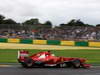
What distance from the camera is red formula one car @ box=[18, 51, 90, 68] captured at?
1323 centimetres

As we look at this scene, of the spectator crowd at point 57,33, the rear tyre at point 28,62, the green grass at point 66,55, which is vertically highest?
the spectator crowd at point 57,33

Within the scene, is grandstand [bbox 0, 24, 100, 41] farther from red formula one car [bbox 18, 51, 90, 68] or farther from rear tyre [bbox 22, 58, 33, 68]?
rear tyre [bbox 22, 58, 33, 68]

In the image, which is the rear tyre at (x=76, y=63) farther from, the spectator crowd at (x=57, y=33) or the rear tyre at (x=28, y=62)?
the spectator crowd at (x=57, y=33)

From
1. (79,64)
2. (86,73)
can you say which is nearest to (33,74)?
(86,73)

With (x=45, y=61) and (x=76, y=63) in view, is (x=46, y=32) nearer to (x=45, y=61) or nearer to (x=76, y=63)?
(x=76, y=63)

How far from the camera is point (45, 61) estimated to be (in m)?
13.4

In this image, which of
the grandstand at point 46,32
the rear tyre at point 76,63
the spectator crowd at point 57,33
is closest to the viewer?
the rear tyre at point 76,63

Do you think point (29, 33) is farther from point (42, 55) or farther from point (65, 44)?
point (42, 55)

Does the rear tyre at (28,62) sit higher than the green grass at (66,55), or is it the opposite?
the rear tyre at (28,62)

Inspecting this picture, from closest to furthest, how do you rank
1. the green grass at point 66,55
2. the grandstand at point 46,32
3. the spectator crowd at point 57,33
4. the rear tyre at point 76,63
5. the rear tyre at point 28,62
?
the rear tyre at point 28,62, the rear tyre at point 76,63, the green grass at point 66,55, the spectator crowd at point 57,33, the grandstand at point 46,32

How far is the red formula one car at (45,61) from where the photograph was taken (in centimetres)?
1323

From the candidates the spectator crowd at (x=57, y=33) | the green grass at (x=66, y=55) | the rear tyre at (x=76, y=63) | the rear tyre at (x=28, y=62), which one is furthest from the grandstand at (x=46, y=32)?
the rear tyre at (x=28, y=62)

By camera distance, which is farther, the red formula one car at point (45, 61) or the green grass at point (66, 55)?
the green grass at point (66, 55)

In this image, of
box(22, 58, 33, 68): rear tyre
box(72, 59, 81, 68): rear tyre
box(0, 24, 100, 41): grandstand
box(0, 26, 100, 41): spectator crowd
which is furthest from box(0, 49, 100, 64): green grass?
box(0, 24, 100, 41): grandstand
